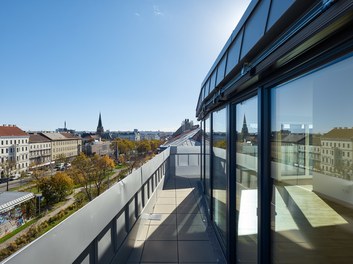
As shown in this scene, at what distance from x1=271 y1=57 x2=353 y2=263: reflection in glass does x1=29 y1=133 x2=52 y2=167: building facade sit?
62.7 m

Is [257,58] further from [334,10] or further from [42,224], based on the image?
[42,224]

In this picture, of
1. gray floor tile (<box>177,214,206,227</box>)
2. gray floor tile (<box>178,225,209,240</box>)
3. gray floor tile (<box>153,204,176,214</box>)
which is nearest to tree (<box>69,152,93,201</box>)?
gray floor tile (<box>153,204,176,214</box>)

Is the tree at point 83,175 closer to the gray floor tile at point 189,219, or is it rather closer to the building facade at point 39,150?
the building facade at point 39,150

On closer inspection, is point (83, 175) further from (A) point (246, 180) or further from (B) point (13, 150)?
(A) point (246, 180)

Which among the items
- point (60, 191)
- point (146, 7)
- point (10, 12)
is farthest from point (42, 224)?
point (146, 7)

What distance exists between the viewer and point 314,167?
4.52 ft

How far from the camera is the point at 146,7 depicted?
7.39 m

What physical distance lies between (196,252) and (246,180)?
214 centimetres

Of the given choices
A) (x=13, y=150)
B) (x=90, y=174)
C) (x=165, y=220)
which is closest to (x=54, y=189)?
(x=90, y=174)

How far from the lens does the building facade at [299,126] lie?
1.14m

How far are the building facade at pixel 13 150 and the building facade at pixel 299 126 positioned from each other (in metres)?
51.4

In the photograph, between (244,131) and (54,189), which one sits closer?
(244,131)

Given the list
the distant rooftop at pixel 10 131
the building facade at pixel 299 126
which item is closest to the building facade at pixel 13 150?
the distant rooftop at pixel 10 131

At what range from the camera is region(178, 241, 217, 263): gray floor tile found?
395 cm
